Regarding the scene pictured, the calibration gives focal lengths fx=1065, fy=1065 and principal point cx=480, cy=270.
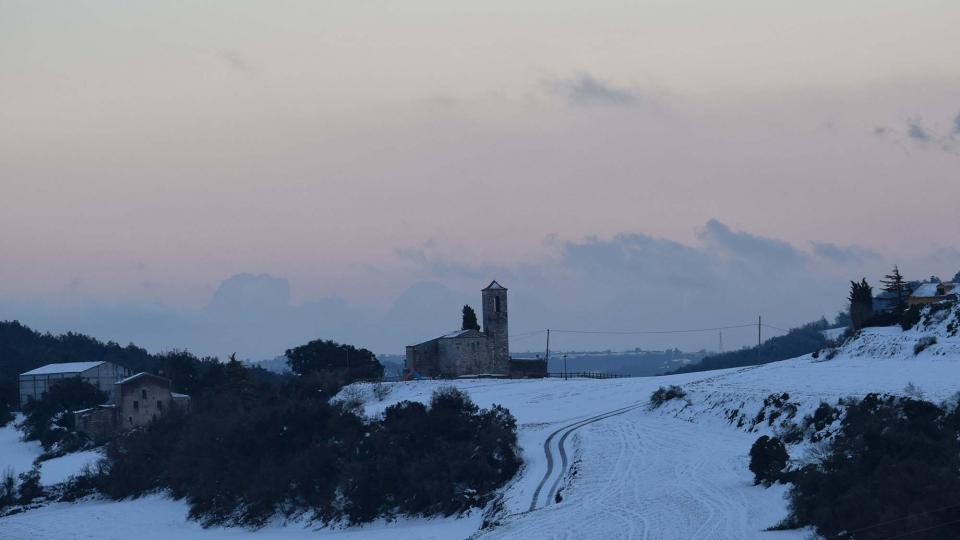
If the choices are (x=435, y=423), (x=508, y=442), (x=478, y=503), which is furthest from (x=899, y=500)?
(x=435, y=423)

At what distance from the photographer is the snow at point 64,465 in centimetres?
6057

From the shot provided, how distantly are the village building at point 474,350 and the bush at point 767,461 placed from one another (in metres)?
45.3

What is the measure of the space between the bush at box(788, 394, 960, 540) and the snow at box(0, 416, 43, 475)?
5284 centimetres

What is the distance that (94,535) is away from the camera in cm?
4594

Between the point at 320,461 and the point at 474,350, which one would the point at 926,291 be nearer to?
the point at 474,350

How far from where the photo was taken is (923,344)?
44.4 meters

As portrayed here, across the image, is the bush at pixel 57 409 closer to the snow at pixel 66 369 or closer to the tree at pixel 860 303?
the snow at pixel 66 369

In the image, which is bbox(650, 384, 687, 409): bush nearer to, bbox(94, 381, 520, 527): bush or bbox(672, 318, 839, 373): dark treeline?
bbox(94, 381, 520, 527): bush

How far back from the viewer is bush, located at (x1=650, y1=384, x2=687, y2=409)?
50062 millimetres

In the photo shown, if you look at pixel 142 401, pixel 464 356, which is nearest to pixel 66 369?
pixel 142 401

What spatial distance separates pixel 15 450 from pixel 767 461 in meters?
60.2

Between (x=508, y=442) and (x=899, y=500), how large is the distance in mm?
24740

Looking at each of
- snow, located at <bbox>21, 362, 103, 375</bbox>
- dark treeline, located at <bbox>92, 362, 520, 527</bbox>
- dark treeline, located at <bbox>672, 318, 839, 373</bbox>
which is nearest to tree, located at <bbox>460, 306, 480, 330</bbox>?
dark treeline, located at <bbox>92, 362, 520, 527</bbox>

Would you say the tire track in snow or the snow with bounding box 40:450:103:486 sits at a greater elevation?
the tire track in snow
